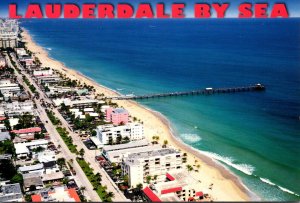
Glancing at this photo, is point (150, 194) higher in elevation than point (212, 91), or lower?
lower

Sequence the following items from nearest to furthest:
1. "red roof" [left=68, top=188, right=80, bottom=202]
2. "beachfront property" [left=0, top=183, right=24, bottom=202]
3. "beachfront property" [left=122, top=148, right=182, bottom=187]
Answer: "beachfront property" [left=0, top=183, right=24, bottom=202] → "red roof" [left=68, top=188, right=80, bottom=202] → "beachfront property" [left=122, top=148, right=182, bottom=187]

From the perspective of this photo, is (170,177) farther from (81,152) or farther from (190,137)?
(190,137)

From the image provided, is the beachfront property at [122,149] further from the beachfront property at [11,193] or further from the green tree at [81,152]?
the beachfront property at [11,193]

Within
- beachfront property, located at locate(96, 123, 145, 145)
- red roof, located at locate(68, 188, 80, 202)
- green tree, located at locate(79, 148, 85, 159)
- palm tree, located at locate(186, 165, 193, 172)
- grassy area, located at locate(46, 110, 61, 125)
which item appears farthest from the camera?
grassy area, located at locate(46, 110, 61, 125)

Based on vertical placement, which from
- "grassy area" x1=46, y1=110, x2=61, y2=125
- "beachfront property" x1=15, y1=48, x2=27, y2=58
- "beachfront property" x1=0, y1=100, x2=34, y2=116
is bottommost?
"grassy area" x1=46, y1=110, x2=61, y2=125

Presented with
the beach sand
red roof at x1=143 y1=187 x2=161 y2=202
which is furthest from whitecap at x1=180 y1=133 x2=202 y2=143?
red roof at x1=143 y1=187 x2=161 y2=202

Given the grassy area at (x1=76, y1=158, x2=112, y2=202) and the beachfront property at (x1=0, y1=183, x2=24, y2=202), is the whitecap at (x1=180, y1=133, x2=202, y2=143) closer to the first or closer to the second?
the grassy area at (x1=76, y1=158, x2=112, y2=202)

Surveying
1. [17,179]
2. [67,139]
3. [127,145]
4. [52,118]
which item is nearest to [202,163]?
[127,145]

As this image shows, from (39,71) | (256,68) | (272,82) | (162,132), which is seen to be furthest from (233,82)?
(39,71)
